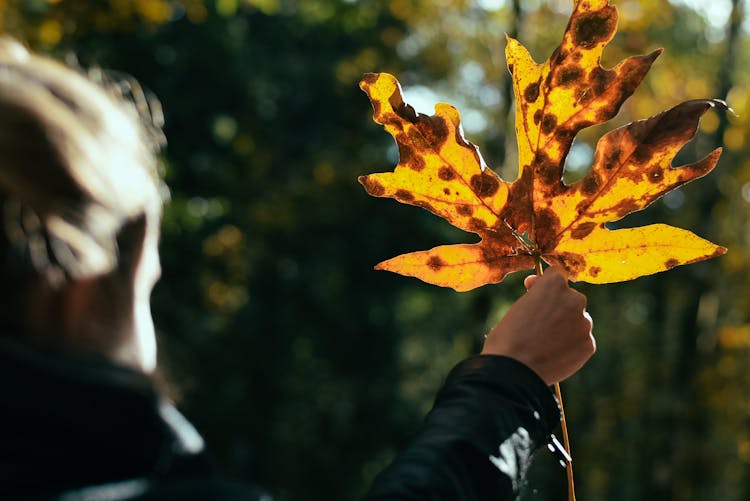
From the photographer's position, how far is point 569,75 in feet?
3.27

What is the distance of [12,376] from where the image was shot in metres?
0.66

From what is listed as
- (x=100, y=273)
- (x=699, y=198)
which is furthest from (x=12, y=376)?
(x=699, y=198)

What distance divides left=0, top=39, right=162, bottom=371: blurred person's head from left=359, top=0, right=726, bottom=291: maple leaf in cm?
37

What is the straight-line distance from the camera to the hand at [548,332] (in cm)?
97

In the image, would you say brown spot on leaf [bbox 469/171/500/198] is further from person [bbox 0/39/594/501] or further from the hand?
person [bbox 0/39/594/501]

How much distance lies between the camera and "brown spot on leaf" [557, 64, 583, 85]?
991 mm

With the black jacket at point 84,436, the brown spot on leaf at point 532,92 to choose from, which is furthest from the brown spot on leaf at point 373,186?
the black jacket at point 84,436

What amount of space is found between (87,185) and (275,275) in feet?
38.5

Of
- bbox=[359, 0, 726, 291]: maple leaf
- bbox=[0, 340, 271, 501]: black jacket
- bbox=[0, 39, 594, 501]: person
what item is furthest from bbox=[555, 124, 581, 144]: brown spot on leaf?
bbox=[0, 340, 271, 501]: black jacket

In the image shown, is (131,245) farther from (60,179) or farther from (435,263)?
(435,263)

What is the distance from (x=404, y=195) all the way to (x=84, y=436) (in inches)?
21.6

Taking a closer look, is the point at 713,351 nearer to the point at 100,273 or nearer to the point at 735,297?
the point at 735,297

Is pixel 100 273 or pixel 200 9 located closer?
pixel 100 273

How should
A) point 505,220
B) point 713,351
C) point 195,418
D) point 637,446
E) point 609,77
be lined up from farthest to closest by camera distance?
1. point 195,418
2. point 637,446
3. point 713,351
4. point 505,220
5. point 609,77
